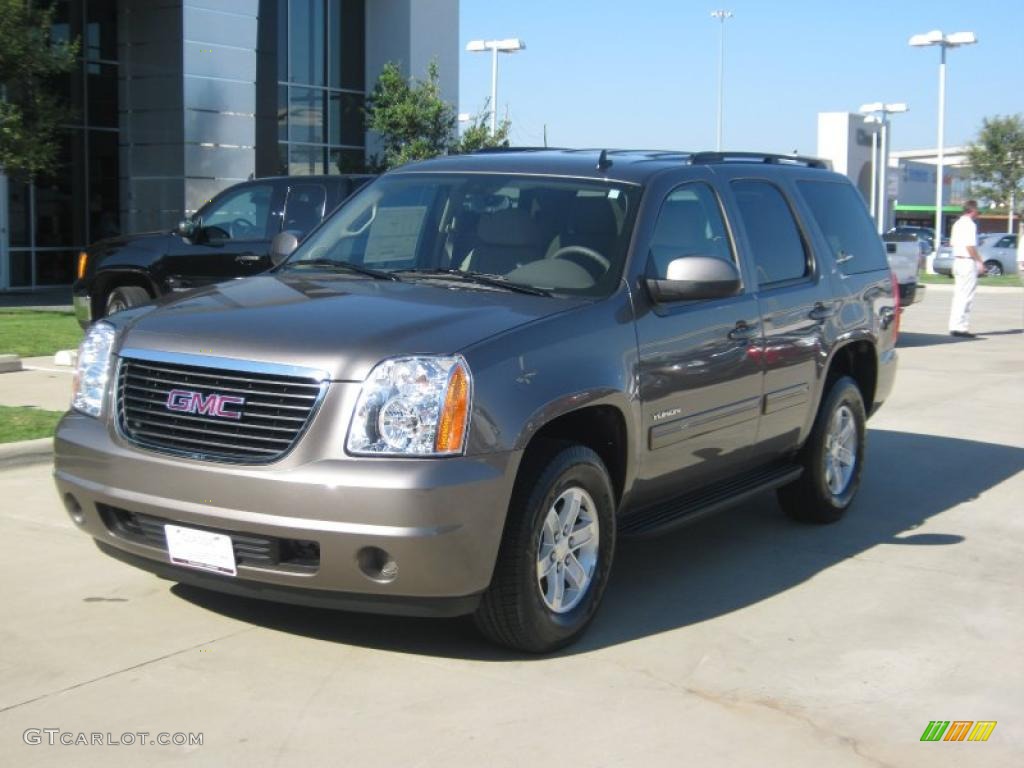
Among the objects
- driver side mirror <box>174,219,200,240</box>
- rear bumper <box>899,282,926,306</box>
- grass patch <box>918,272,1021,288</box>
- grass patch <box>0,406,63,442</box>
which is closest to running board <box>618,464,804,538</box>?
grass patch <box>0,406,63,442</box>

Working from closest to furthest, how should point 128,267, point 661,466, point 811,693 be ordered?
point 811,693 → point 661,466 → point 128,267

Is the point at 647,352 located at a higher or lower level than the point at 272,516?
higher

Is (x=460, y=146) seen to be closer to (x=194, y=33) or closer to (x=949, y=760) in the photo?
(x=194, y=33)

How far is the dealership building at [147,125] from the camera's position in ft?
78.3

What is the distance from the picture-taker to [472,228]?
230 inches

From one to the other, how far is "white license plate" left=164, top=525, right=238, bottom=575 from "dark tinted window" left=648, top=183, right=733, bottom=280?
7.28ft

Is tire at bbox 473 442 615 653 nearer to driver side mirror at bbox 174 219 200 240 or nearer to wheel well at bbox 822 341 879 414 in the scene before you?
wheel well at bbox 822 341 879 414

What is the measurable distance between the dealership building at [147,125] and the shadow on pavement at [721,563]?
17.5 metres

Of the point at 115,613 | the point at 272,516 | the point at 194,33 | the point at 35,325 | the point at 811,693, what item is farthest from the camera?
the point at 194,33

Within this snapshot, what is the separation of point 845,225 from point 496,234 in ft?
9.26

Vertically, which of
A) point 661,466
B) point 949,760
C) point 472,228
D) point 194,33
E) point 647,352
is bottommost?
point 949,760

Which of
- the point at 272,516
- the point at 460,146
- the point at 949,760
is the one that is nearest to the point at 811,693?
the point at 949,760

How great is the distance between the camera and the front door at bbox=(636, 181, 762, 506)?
5492mm

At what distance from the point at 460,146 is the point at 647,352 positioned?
762 inches
